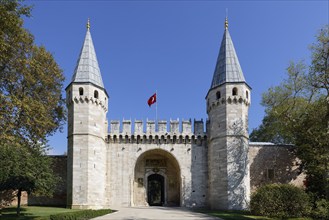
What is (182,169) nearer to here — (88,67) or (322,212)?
(88,67)

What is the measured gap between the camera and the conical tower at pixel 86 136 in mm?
23375

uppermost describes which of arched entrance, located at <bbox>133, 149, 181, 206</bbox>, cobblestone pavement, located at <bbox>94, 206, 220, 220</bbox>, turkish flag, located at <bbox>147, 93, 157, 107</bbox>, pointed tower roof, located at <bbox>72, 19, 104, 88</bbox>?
pointed tower roof, located at <bbox>72, 19, 104, 88</bbox>

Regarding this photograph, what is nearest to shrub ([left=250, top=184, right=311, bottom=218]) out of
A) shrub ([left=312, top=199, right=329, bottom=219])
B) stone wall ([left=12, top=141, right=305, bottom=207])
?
shrub ([left=312, top=199, right=329, bottom=219])

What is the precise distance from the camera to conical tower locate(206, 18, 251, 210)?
77.8 feet

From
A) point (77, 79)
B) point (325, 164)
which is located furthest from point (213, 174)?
point (77, 79)

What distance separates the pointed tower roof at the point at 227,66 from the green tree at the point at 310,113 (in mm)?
2803

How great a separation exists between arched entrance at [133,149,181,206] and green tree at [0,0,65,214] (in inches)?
320

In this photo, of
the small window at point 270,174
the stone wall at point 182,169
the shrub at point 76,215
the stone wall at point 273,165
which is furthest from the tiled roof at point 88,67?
the small window at point 270,174

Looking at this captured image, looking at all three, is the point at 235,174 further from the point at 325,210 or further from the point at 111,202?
the point at 111,202

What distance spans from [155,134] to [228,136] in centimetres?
598

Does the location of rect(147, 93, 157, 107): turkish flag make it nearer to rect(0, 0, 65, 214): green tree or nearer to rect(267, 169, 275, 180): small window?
rect(0, 0, 65, 214): green tree

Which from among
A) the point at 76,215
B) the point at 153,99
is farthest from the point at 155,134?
the point at 76,215

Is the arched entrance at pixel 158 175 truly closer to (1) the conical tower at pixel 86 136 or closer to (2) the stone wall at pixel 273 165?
(1) the conical tower at pixel 86 136

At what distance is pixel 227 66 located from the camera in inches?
1048
